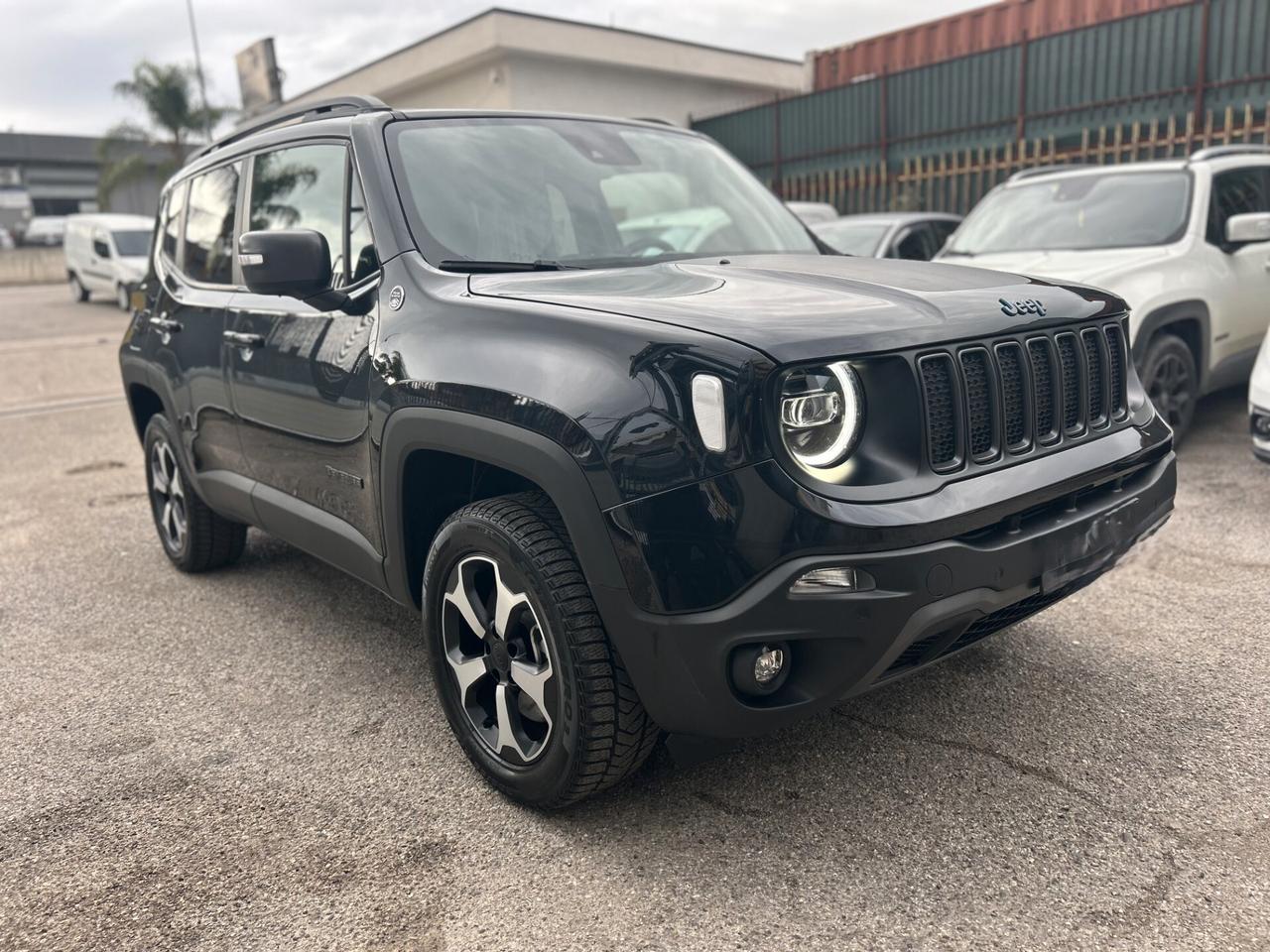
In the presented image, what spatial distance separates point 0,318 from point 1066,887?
2215 cm

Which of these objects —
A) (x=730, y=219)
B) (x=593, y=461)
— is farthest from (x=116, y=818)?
(x=730, y=219)

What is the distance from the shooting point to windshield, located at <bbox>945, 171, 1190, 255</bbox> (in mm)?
6109

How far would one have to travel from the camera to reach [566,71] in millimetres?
18141

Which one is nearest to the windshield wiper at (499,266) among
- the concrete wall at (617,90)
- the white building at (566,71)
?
the white building at (566,71)

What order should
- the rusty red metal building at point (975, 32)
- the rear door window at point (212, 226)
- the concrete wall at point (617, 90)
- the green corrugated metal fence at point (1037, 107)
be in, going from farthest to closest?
the concrete wall at point (617, 90)
the rusty red metal building at point (975, 32)
the green corrugated metal fence at point (1037, 107)
the rear door window at point (212, 226)

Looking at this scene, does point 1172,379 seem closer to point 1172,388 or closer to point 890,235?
point 1172,388

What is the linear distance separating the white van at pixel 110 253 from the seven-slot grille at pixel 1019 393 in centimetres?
1899

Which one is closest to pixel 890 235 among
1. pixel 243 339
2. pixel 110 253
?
pixel 243 339

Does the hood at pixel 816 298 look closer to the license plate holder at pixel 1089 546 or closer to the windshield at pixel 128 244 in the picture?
the license plate holder at pixel 1089 546

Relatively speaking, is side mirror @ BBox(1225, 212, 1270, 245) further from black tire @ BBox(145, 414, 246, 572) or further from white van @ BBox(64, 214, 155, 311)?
white van @ BBox(64, 214, 155, 311)

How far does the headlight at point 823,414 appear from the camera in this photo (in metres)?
2.11

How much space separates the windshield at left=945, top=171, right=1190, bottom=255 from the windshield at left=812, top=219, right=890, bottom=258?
142cm

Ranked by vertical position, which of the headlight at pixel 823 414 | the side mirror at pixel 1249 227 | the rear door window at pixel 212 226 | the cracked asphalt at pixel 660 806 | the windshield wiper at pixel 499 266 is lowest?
the cracked asphalt at pixel 660 806

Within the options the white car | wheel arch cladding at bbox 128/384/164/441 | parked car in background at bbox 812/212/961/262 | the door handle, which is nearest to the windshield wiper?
the door handle
